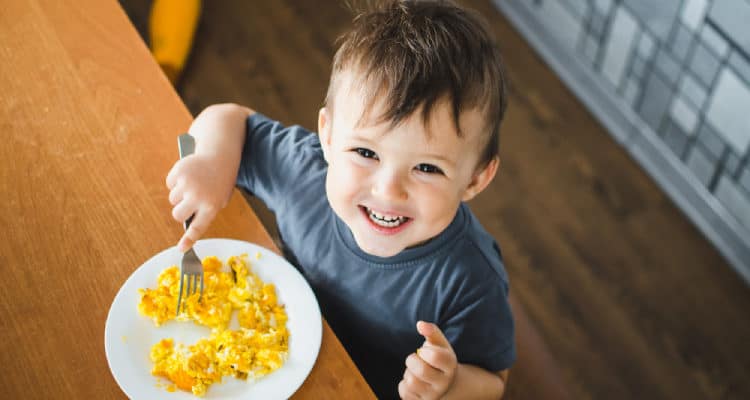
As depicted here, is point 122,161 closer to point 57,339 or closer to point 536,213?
point 57,339

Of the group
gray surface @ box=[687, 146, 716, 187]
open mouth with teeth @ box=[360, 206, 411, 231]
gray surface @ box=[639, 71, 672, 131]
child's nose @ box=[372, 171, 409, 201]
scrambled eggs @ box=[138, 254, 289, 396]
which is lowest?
gray surface @ box=[687, 146, 716, 187]

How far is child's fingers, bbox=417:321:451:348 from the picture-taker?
2.59ft

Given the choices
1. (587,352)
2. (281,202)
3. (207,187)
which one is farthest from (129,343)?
(587,352)

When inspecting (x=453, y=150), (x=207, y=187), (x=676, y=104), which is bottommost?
(x=676, y=104)

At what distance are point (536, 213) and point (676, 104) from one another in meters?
0.44

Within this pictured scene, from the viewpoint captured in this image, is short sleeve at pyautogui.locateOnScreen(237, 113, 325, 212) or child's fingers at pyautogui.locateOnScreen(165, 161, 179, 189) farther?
short sleeve at pyautogui.locateOnScreen(237, 113, 325, 212)

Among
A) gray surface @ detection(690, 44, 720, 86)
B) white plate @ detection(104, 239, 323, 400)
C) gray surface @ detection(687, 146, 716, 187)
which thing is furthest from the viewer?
gray surface @ detection(687, 146, 716, 187)

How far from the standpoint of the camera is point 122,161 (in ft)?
2.99

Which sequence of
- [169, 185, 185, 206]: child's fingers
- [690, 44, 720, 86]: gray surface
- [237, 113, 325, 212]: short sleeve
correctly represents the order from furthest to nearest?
1. [690, 44, 720, 86]: gray surface
2. [237, 113, 325, 212]: short sleeve
3. [169, 185, 185, 206]: child's fingers

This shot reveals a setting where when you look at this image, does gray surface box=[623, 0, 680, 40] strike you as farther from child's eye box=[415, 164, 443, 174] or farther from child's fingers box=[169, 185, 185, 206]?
child's fingers box=[169, 185, 185, 206]

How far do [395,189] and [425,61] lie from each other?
14 centimetres

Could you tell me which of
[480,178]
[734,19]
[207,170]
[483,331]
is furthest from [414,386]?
[734,19]

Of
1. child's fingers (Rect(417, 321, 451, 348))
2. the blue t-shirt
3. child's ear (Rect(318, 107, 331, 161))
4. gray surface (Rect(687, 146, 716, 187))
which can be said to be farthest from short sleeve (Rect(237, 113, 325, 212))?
gray surface (Rect(687, 146, 716, 187))

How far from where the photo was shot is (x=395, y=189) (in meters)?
0.83
